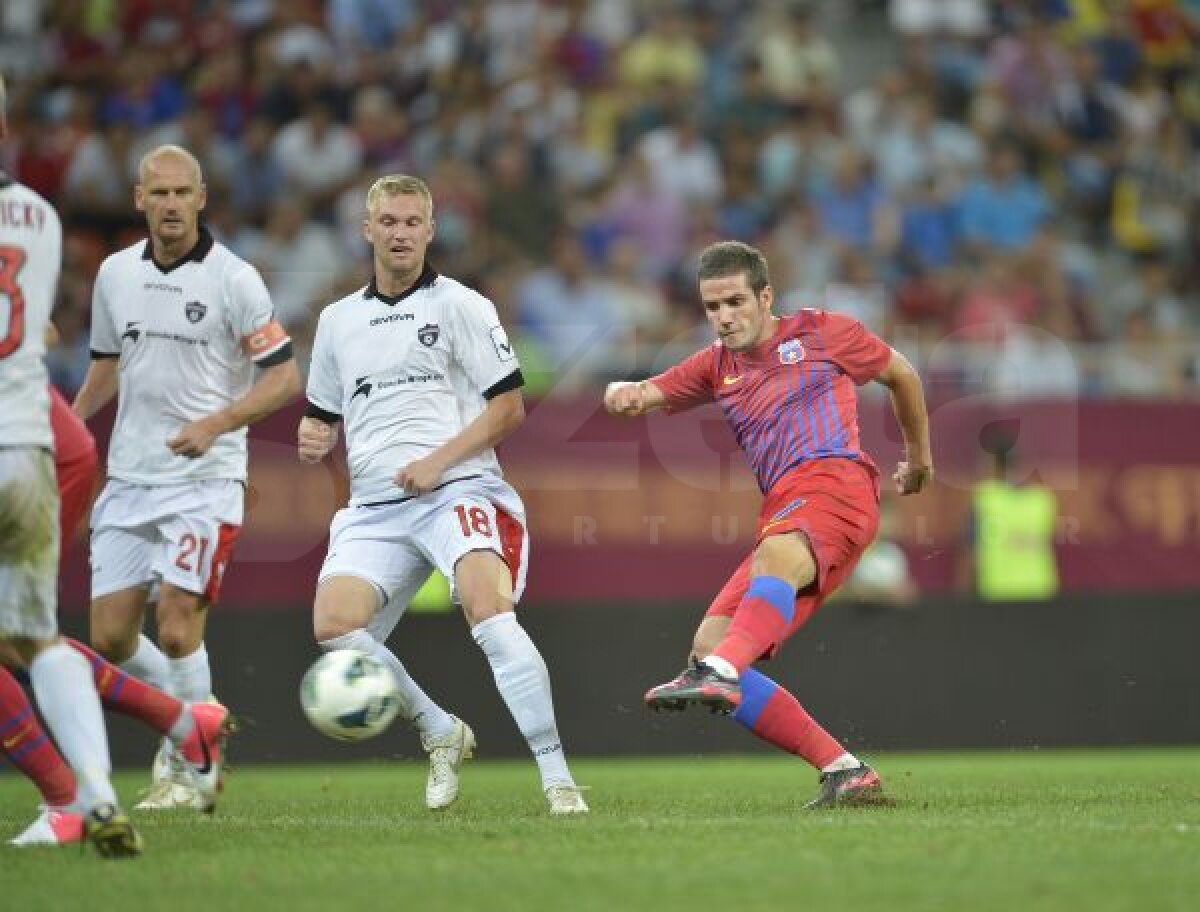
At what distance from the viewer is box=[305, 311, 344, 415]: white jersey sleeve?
357 inches

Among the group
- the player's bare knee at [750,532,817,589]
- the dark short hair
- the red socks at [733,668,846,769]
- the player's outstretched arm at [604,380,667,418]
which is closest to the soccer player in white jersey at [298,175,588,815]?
the player's outstretched arm at [604,380,667,418]

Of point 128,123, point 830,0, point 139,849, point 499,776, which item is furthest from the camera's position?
point 830,0

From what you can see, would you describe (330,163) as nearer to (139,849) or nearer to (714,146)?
(714,146)

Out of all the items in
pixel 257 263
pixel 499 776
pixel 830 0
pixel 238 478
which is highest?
pixel 830 0

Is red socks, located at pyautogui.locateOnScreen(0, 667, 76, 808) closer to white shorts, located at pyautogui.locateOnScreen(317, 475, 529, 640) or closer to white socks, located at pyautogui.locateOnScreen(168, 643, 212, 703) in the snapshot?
white shorts, located at pyautogui.locateOnScreen(317, 475, 529, 640)

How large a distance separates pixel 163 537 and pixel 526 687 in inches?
82.2

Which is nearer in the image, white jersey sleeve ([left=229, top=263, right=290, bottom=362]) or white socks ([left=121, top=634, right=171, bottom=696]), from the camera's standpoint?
white jersey sleeve ([left=229, top=263, right=290, bottom=362])

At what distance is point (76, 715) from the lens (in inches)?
267

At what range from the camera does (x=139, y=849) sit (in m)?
6.87

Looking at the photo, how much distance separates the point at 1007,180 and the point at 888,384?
1041cm

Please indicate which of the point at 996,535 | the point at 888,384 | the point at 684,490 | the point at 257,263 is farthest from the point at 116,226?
the point at 888,384

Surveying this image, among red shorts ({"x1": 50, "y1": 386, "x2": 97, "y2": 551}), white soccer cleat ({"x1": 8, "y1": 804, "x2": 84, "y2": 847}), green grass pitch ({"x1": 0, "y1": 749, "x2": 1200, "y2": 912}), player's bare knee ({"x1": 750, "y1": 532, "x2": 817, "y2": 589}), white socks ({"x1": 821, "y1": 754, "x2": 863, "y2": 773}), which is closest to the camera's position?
green grass pitch ({"x1": 0, "y1": 749, "x2": 1200, "y2": 912})

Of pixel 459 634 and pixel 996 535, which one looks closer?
pixel 459 634

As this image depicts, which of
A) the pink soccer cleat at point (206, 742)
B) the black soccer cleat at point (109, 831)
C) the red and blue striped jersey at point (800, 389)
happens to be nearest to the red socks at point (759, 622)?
the red and blue striped jersey at point (800, 389)
